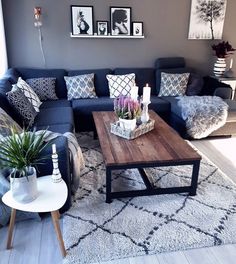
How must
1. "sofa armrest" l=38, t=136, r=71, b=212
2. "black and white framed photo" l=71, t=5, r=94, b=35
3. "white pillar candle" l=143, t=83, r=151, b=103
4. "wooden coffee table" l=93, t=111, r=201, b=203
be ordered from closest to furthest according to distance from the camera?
1. "sofa armrest" l=38, t=136, r=71, b=212
2. "wooden coffee table" l=93, t=111, r=201, b=203
3. "white pillar candle" l=143, t=83, r=151, b=103
4. "black and white framed photo" l=71, t=5, r=94, b=35

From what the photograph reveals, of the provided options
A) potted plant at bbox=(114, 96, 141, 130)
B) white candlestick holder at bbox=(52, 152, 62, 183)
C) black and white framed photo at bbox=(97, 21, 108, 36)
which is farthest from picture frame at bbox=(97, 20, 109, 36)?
white candlestick holder at bbox=(52, 152, 62, 183)

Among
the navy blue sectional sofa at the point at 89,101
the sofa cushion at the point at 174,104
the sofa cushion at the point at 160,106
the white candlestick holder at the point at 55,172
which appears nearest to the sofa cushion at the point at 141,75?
the navy blue sectional sofa at the point at 89,101

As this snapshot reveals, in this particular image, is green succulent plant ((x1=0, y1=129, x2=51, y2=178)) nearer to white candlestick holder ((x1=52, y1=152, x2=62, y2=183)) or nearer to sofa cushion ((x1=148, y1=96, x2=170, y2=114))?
white candlestick holder ((x1=52, y1=152, x2=62, y2=183))

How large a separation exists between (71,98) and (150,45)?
1.58 metres

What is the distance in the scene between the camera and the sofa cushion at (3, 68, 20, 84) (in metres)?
3.40

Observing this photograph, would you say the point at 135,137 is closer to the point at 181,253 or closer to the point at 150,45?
the point at 181,253

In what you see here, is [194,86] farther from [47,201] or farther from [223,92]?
[47,201]

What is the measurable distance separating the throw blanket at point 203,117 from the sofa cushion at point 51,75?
1.76m

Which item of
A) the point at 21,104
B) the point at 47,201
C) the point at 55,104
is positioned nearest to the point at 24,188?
the point at 47,201

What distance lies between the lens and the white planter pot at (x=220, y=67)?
4383mm

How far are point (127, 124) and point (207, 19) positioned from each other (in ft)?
9.48

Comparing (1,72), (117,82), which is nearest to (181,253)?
(117,82)

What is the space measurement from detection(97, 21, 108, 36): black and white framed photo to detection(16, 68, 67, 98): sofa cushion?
81 centimetres

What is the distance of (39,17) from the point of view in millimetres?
3896
